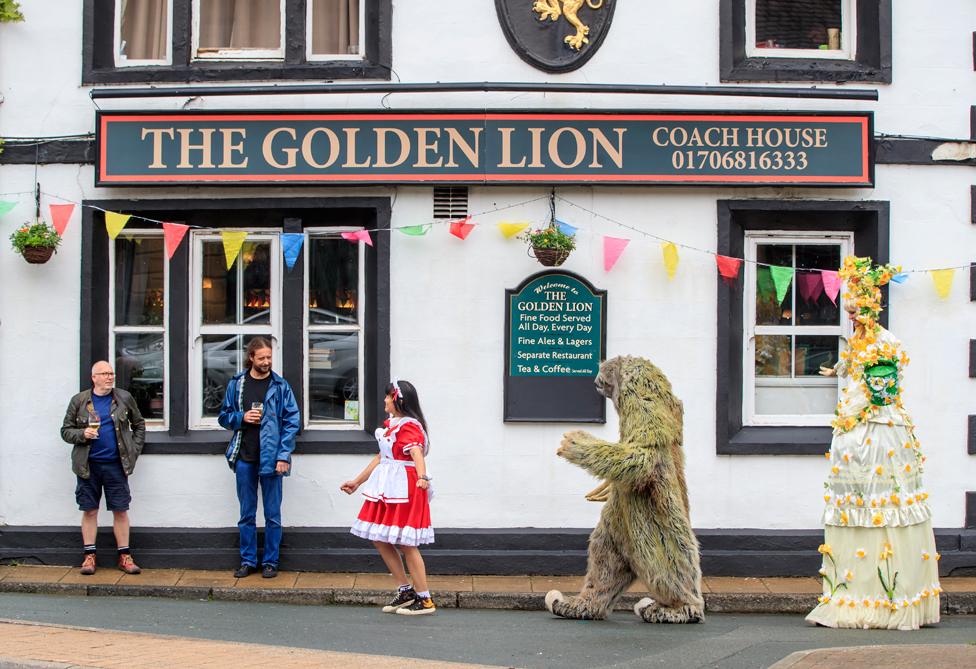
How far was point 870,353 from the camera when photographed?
8.46 meters

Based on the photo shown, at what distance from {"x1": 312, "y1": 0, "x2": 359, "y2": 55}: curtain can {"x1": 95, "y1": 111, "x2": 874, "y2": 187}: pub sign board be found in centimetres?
77

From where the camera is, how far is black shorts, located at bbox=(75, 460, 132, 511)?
32.6 feet

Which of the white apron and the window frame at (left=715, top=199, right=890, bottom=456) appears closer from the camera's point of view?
the white apron

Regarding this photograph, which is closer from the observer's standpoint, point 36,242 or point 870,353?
point 870,353

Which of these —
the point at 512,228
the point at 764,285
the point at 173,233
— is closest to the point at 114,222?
the point at 173,233

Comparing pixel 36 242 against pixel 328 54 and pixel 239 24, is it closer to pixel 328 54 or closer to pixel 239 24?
pixel 239 24

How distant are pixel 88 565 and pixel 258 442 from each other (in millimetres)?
1612

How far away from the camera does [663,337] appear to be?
10336 mm

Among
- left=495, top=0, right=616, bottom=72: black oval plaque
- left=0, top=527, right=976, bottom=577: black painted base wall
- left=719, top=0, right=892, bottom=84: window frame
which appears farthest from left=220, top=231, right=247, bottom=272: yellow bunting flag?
left=719, top=0, right=892, bottom=84: window frame

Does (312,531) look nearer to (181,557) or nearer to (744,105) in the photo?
(181,557)

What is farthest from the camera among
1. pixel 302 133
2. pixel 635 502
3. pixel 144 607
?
pixel 302 133

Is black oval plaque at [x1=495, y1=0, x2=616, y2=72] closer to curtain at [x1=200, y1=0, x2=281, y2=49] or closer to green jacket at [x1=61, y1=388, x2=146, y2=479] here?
curtain at [x1=200, y1=0, x2=281, y2=49]

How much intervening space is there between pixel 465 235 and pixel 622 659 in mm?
4005

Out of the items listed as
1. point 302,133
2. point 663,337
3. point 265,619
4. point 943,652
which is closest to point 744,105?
point 663,337
